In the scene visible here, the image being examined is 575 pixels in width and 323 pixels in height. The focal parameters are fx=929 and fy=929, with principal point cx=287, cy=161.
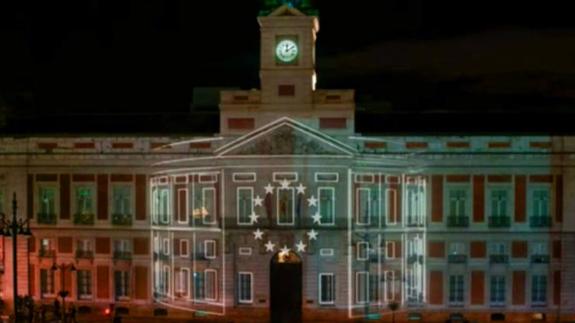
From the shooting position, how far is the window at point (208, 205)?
1927 inches

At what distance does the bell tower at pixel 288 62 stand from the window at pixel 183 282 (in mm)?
9734

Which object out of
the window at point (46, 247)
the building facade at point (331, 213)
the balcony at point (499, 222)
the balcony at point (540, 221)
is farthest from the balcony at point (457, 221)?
the window at point (46, 247)

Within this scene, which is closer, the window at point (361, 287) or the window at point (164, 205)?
the window at point (361, 287)

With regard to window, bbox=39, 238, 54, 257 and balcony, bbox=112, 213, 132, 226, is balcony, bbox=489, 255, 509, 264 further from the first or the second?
window, bbox=39, 238, 54, 257

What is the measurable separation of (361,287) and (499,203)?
339 inches

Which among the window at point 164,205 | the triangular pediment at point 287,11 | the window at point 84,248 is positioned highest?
A: the triangular pediment at point 287,11

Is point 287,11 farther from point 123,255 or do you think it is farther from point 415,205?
point 123,255

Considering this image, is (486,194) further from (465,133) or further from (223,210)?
(223,210)

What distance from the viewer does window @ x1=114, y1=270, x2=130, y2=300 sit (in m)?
50.8

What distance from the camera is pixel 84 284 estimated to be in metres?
51.0

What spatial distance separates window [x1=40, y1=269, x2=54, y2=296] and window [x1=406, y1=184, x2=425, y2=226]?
1977 centimetres

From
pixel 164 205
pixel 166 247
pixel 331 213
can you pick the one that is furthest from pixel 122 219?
pixel 331 213

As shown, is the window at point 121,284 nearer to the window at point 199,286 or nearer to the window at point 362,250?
the window at point 199,286

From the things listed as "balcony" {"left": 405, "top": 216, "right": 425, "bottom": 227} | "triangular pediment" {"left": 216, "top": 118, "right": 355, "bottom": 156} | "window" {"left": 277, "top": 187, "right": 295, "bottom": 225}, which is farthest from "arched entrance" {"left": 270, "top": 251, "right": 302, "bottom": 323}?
"balcony" {"left": 405, "top": 216, "right": 425, "bottom": 227}
